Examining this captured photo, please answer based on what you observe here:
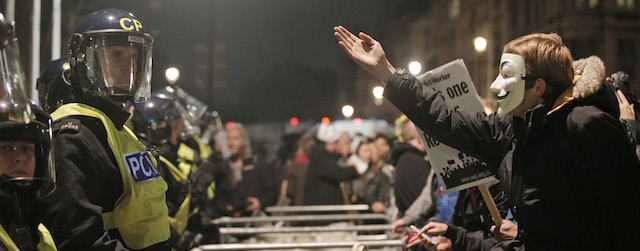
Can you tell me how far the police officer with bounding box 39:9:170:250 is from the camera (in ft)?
11.1

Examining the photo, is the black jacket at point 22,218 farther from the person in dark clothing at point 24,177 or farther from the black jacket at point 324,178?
the black jacket at point 324,178

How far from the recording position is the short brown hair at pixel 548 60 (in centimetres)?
358

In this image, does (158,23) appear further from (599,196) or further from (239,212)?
(599,196)

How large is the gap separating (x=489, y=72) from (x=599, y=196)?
48.2 m

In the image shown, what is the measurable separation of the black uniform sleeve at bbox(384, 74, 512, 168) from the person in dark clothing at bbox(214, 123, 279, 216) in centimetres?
725

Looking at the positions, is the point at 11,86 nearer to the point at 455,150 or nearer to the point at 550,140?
the point at 550,140

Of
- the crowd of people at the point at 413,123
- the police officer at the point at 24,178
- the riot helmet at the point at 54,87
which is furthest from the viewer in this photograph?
the riot helmet at the point at 54,87

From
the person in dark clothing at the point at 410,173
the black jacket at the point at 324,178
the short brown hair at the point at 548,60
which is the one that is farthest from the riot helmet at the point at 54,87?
the black jacket at the point at 324,178

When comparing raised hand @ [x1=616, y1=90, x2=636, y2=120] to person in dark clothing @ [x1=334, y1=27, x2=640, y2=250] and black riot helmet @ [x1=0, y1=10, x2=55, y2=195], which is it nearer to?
person in dark clothing @ [x1=334, y1=27, x2=640, y2=250]

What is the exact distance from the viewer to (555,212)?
335 centimetres

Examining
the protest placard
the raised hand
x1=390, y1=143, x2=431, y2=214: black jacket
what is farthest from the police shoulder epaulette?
x1=390, y1=143, x2=431, y2=214: black jacket

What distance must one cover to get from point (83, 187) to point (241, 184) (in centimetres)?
962

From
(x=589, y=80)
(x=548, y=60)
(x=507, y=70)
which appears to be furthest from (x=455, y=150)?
(x=589, y=80)

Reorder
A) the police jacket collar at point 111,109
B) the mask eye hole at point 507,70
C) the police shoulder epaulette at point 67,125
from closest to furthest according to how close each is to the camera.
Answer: the police shoulder epaulette at point 67,125, the mask eye hole at point 507,70, the police jacket collar at point 111,109
